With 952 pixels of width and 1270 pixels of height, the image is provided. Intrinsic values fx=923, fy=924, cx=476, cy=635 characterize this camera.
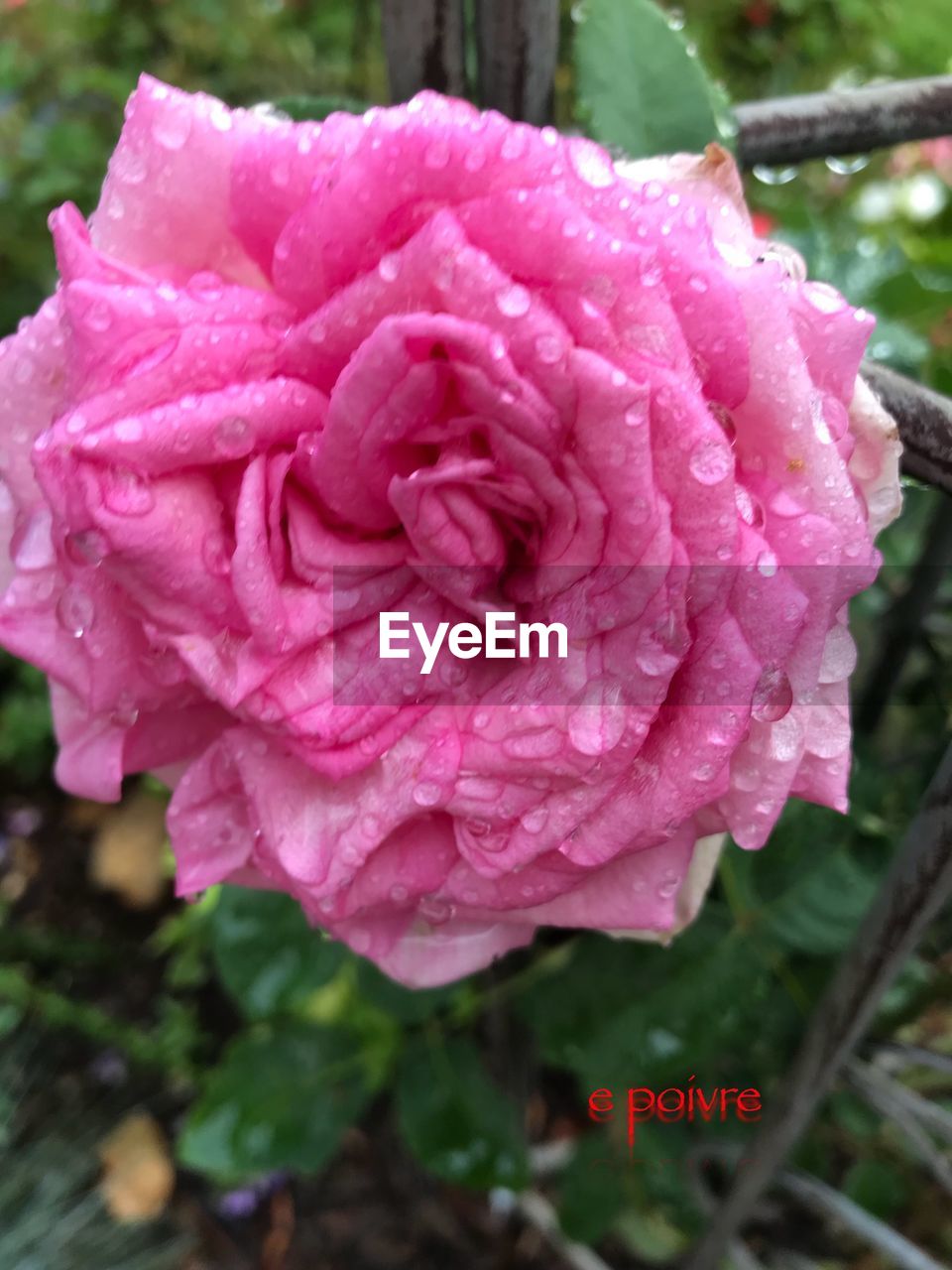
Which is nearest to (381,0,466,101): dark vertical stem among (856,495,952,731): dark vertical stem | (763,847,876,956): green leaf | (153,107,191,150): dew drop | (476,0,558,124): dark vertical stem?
(476,0,558,124): dark vertical stem

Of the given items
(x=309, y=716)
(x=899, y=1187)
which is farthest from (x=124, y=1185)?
(x=309, y=716)

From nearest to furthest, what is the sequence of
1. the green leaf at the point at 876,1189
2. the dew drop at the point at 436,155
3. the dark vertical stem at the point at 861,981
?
the dew drop at the point at 436,155 → the dark vertical stem at the point at 861,981 → the green leaf at the point at 876,1189

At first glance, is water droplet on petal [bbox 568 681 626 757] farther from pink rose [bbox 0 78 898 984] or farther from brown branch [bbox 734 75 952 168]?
brown branch [bbox 734 75 952 168]

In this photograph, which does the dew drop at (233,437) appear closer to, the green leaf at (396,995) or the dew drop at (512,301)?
the dew drop at (512,301)

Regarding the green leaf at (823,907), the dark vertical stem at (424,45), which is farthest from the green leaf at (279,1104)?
the dark vertical stem at (424,45)

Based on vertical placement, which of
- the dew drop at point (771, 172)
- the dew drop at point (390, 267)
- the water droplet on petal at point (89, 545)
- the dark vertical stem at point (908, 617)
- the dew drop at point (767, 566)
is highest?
the dew drop at point (771, 172)

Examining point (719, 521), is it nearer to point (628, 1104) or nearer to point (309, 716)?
point (309, 716)
